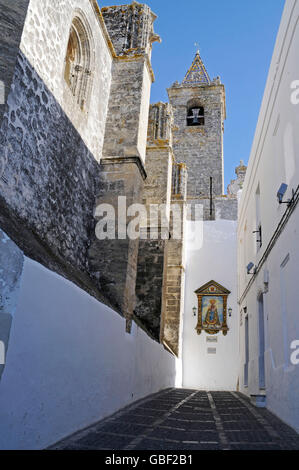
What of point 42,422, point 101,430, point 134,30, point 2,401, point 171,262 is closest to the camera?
point 2,401

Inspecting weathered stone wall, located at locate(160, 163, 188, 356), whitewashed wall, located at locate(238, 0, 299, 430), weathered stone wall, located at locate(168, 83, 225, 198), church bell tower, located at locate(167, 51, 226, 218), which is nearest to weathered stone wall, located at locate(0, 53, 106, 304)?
whitewashed wall, located at locate(238, 0, 299, 430)

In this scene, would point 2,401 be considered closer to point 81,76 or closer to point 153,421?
point 153,421

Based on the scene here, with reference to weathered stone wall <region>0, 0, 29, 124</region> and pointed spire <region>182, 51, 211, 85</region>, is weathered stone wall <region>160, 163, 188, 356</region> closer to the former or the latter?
weathered stone wall <region>0, 0, 29, 124</region>

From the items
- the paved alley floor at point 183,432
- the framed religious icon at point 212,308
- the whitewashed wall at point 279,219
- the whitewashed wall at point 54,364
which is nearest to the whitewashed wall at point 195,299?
the framed religious icon at point 212,308

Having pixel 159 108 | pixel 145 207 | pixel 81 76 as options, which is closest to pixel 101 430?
pixel 81 76

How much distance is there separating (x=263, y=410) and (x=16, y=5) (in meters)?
6.62

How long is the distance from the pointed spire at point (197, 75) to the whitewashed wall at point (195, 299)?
1114cm

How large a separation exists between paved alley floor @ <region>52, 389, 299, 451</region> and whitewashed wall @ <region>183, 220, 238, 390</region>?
883 cm

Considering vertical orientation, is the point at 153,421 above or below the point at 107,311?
below

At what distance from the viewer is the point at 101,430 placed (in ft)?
13.6

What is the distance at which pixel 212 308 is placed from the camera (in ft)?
50.1

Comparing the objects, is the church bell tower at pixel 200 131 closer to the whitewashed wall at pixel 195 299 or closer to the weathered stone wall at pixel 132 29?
the whitewashed wall at pixel 195 299

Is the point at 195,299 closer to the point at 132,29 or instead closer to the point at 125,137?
the point at 125,137

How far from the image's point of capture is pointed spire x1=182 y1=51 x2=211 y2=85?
2467cm
